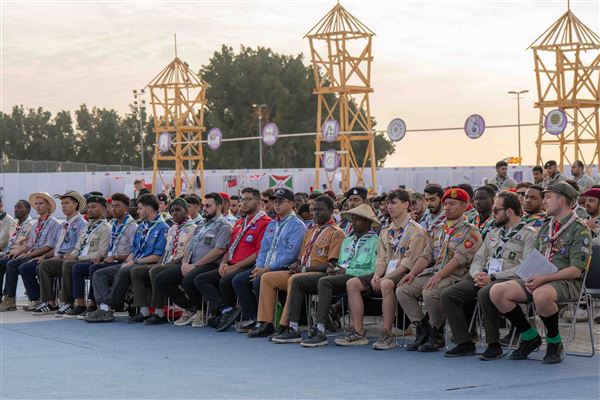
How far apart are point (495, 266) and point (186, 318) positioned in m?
4.34

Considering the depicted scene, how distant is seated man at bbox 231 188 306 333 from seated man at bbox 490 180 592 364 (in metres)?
2.89

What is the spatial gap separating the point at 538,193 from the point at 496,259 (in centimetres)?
71

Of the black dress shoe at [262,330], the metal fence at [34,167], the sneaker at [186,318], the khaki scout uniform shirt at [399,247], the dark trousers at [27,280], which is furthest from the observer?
the metal fence at [34,167]

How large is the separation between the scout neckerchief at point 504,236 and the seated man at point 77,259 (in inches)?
235

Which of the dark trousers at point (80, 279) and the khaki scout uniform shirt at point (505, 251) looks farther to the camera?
the dark trousers at point (80, 279)

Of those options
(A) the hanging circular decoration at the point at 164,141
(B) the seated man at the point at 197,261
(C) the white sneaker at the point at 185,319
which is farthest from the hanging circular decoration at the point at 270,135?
Answer: (C) the white sneaker at the point at 185,319

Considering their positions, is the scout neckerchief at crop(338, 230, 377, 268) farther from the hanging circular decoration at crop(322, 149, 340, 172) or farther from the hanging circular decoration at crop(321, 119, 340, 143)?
the hanging circular decoration at crop(322, 149, 340, 172)

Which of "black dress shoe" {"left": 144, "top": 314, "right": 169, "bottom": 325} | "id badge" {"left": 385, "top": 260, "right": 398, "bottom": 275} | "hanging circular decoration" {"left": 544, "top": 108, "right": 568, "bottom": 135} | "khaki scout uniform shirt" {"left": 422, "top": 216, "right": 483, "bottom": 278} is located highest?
"hanging circular decoration" {"left": 544, "top": 108, "right": 568, "bottom": 135}

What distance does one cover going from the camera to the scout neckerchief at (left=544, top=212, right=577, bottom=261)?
26.2 ft

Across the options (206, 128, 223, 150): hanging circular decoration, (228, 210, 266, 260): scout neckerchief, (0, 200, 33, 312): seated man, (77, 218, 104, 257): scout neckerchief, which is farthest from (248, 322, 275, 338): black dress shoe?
(206, 128, 223, 150): hanging circular decoration

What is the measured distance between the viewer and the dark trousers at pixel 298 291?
9672mm

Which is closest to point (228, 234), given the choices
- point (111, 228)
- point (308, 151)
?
point (111, 228)

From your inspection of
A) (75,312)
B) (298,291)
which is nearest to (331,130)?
(75,312)

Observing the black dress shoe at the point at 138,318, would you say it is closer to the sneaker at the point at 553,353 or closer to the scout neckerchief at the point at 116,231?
the scout neckerchief at the point at 116,231
